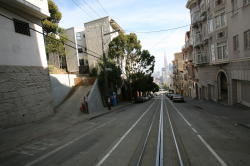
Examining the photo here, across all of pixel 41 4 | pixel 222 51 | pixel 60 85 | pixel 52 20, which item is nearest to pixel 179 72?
pixel 222 51

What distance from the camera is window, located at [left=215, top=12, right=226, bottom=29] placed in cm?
2092

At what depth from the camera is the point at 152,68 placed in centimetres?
4000

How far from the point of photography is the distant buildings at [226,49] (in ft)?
53.4

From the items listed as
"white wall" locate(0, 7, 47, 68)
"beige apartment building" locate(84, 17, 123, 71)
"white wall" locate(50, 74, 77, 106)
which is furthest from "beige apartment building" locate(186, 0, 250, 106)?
"white wall" locate(50, 74, 77, 106)

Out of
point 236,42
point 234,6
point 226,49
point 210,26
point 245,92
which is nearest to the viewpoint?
point 245,92

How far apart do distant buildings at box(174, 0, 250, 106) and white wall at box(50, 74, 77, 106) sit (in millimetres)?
18659

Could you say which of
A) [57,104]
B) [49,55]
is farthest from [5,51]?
[49,55]

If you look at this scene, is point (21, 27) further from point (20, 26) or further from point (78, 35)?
point (78, 35)

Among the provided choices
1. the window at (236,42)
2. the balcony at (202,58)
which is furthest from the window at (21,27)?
the balcony at (202,58)

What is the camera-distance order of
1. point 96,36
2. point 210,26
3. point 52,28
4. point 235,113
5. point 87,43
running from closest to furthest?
1. point 235,113
2. point 210,26
3. point 52,28
4. point 96,36
5. point 87,43

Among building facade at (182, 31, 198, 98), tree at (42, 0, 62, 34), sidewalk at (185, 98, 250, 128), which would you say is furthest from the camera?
building facade at (182, 31, 198, 98)

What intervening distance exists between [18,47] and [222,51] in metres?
21.1

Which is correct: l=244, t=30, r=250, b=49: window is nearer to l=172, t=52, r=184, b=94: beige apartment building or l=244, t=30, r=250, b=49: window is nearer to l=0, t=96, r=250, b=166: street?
l=0, t=96, r=250, b=166: street

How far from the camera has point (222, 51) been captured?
21500 mm
